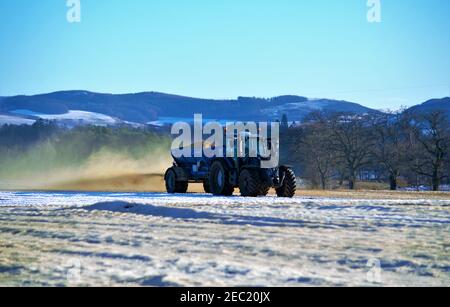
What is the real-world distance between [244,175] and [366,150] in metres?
32.3

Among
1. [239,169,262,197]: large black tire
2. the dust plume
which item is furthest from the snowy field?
the dust plume

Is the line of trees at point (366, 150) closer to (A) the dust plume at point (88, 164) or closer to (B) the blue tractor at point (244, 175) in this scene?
(A) the dust plume at point (88, 164)

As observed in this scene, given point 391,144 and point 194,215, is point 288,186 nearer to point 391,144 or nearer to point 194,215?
point 194,215

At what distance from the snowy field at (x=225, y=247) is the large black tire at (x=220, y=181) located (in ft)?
28.7

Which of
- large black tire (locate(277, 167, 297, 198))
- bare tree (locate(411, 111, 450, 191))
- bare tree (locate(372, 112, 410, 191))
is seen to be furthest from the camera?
bare tree (locate(372, 112, 410, 191))

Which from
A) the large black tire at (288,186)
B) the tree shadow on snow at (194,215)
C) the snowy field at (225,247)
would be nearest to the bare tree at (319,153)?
the large black tire at (288,186)

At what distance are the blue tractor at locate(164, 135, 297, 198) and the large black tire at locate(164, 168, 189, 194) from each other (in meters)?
0.97

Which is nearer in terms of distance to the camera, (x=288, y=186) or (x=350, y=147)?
(x=288, y=186)

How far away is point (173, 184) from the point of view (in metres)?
30.3

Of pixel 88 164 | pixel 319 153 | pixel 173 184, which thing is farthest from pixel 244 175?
pixel 319 153

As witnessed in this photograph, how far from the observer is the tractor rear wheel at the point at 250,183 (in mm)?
25906

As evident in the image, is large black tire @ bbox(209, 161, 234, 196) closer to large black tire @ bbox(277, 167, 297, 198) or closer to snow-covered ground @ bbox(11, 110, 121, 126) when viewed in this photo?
large black tire @ bbox(277, 167, 297, 198)

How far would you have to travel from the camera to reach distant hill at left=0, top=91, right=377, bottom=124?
461ft
